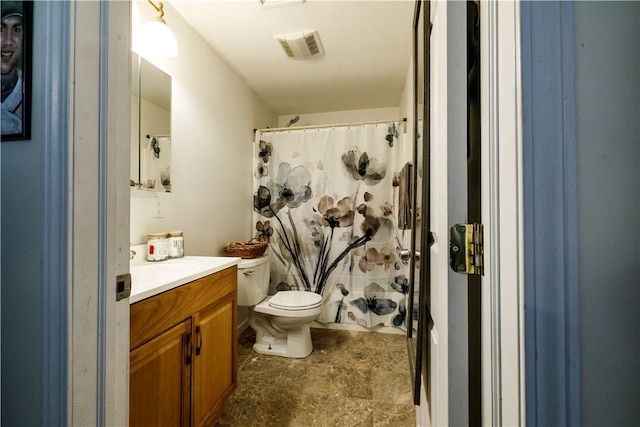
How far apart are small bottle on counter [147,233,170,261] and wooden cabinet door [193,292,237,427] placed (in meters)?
0.44

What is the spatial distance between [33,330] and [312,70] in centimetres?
239

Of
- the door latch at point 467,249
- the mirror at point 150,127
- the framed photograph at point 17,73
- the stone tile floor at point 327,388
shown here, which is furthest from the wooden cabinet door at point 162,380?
the door latch at point 467,249

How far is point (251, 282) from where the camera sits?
2.02 metres

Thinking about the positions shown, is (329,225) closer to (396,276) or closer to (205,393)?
(396,276)

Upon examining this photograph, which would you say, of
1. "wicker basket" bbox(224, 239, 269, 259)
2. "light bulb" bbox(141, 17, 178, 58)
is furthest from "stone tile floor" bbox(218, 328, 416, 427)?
"light bulb" bbox(141, 17, 178, 58)

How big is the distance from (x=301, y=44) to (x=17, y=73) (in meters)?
1.78

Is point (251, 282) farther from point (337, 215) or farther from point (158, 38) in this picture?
point (158, 38)

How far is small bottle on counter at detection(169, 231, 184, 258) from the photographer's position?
1.50 m

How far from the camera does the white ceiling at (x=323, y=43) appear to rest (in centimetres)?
164

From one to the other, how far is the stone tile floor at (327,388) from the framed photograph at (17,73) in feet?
4.91

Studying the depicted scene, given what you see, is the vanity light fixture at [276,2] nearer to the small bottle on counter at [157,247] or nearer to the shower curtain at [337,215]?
the shower curtain at [337,215]

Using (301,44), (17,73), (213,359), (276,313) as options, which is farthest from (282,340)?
(301,44)

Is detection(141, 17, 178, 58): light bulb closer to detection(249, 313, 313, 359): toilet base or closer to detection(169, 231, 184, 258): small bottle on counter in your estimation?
detection(169, 231, 184, 258): small bottle on counter

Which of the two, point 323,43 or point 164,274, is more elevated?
point 323,43
